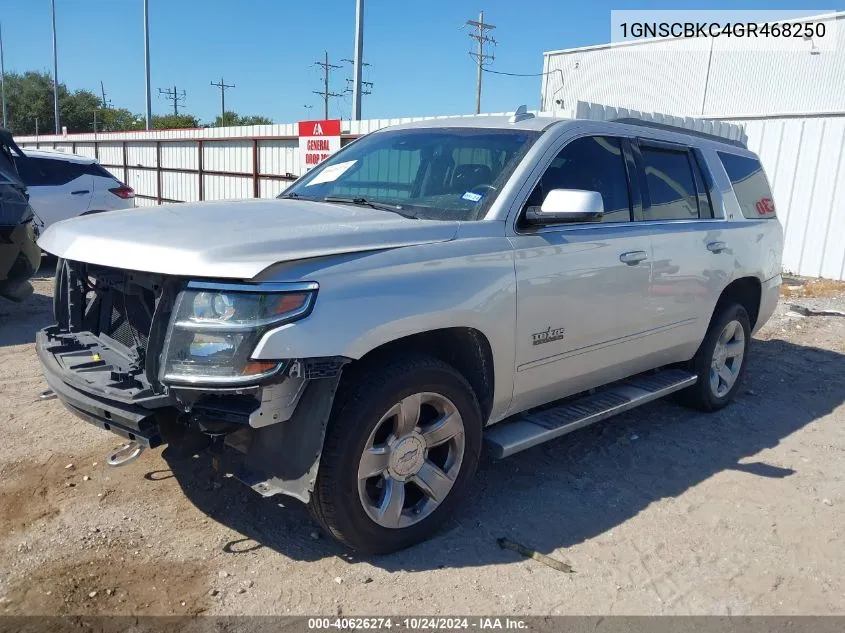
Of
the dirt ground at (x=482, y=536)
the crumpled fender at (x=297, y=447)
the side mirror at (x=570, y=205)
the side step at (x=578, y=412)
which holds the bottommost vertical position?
the dirt ground at (x=482, y=536)

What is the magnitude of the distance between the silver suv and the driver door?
13mm

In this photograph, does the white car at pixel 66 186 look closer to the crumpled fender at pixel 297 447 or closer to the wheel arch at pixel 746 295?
the crumpled fender at pixel 297 447

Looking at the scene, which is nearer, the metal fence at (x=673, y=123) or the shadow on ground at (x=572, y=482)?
the shadow on ground at (x=572, y=482)

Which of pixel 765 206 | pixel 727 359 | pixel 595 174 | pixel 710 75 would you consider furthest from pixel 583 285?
pixel 710 75

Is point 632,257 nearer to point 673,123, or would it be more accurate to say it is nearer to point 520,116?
point 520,116

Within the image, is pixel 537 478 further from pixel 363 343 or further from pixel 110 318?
pixel 110 318

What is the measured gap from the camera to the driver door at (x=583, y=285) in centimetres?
356

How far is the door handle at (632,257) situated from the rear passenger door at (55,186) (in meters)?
8.80

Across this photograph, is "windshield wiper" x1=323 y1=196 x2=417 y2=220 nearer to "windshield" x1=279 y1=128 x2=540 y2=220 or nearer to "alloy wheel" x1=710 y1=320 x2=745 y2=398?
"windshield" x1=279 y1=128 x2=540 y2=220

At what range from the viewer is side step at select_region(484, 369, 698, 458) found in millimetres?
3623

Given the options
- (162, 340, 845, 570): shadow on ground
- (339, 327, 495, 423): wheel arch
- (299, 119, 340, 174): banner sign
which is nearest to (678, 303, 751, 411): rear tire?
(162, 340, 845, 570): shadow on ground

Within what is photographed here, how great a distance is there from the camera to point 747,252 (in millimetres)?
5305

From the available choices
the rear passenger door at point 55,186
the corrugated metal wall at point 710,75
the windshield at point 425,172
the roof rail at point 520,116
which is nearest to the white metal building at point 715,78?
the corrugated metal wall at point 710,75

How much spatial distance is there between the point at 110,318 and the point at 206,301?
113 centimetres
